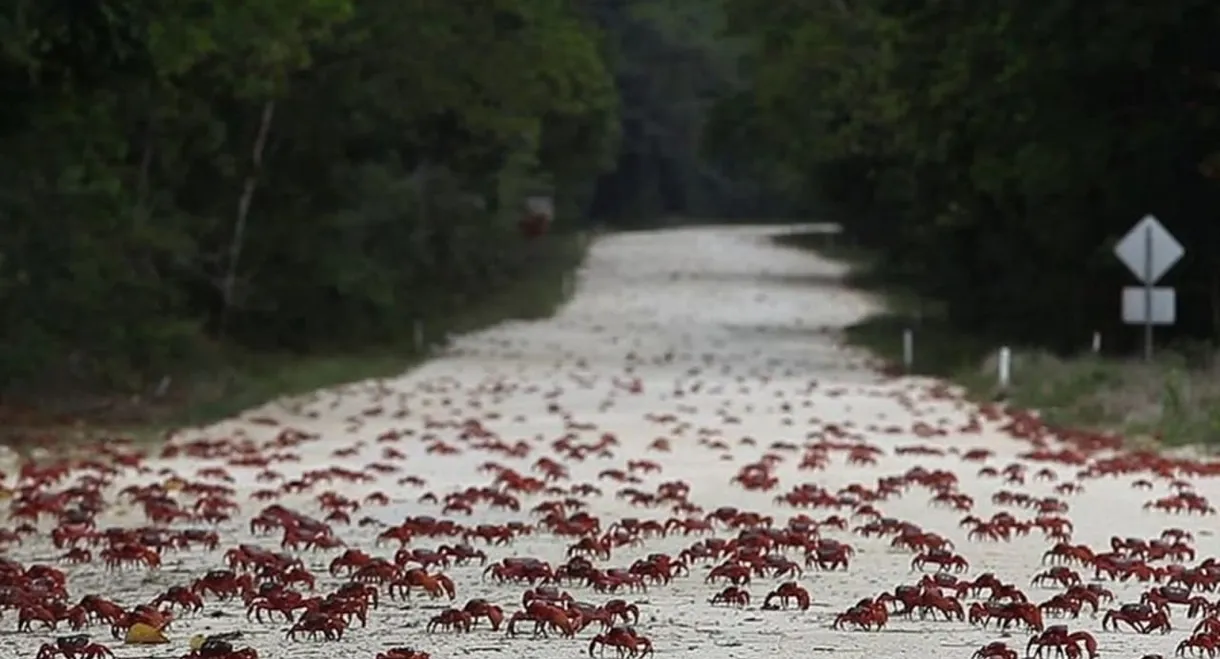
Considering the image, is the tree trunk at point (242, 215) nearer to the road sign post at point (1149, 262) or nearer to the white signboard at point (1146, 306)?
the white signboard at point (1146, 306)

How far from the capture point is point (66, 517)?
16.1m

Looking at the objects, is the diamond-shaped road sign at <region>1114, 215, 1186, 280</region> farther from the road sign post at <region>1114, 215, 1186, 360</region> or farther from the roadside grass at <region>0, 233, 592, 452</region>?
the roadside grass at <region>0, 233, 592, 452</region>

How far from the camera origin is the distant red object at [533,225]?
81.3 metres

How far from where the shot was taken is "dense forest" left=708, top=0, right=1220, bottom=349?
34500 mm

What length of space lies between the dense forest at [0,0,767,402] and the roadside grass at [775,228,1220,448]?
10.1 m

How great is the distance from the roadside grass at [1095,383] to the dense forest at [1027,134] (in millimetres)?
1680

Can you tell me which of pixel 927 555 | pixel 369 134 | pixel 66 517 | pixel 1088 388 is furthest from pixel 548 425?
pixel 369 134

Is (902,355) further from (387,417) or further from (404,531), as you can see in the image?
(404,531)

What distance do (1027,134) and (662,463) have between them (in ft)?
53.9

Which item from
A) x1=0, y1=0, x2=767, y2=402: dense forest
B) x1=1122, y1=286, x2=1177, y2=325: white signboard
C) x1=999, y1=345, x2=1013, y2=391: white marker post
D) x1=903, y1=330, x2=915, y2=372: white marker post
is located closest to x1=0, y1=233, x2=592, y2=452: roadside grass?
x1=0, y1=0, x2=767, y2=402: dense forest

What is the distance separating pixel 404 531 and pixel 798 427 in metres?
14.3

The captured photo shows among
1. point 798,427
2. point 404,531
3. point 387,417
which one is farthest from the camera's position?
point 387,417

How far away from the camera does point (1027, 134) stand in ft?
121

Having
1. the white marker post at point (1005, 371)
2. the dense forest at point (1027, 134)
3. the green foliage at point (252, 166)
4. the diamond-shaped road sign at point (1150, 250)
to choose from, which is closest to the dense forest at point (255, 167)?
the green foliage at point (252, 166)
